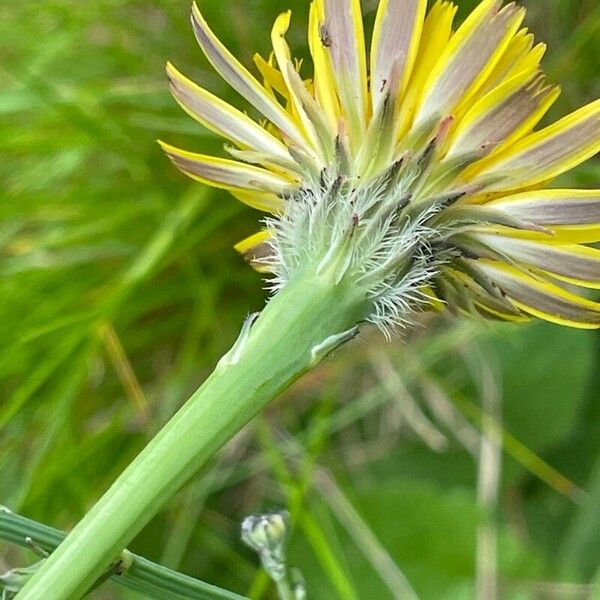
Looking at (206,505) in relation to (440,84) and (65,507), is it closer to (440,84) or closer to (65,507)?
(65,507)

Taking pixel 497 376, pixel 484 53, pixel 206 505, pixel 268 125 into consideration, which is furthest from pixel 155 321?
pixel 484 53

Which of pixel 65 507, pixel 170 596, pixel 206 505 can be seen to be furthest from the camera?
pixel 206 505

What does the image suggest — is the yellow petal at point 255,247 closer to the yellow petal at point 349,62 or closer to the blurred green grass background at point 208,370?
the yellow petal at point 349,62

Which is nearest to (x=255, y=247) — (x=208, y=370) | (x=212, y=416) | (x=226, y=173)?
(x=226, y=173)

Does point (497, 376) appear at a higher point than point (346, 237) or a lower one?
higher

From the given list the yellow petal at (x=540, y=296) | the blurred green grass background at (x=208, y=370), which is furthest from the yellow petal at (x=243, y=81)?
the blurred green grass background at (x=208, y=370)

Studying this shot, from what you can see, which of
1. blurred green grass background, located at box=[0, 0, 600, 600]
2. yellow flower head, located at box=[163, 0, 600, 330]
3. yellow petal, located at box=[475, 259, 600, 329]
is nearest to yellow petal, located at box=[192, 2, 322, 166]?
yellow flower head, located at box=[163, 0, 600, 330]
